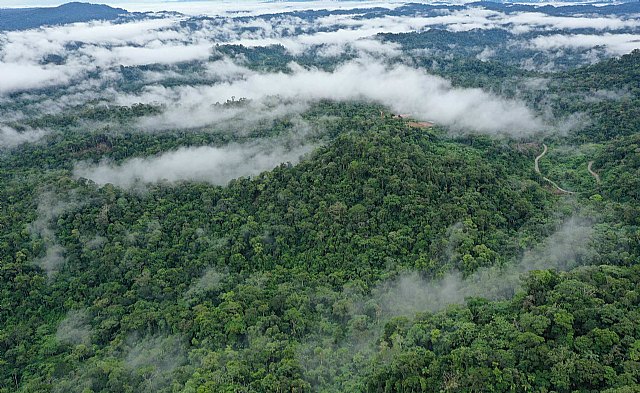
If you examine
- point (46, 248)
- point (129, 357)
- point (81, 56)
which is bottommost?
point (129, 357)

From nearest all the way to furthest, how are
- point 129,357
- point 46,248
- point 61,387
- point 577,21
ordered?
point 61,387 → point 129,357 → point 46,248 → point 577,21

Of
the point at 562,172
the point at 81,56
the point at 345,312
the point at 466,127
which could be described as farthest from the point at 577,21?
the point at 345,312

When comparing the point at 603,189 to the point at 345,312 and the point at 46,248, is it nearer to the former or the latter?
the point at 345,312

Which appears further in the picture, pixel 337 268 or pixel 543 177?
pixel 543 177

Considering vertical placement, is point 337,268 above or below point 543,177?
below

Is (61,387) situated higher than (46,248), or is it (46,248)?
(46,248)

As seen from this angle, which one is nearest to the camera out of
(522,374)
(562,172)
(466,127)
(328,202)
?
(522,374)

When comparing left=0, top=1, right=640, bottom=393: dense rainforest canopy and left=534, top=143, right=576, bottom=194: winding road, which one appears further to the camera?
left=534, top=143, right=576, bottom=194: winding road

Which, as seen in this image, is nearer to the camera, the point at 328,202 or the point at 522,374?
the point at 522,374

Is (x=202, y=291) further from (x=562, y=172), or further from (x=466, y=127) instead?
(x=466, y=127)

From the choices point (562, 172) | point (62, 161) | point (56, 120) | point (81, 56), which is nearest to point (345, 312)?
point (562, 172)

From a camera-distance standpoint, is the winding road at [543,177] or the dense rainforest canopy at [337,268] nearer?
the dense rainforest canopy at [337,268]
